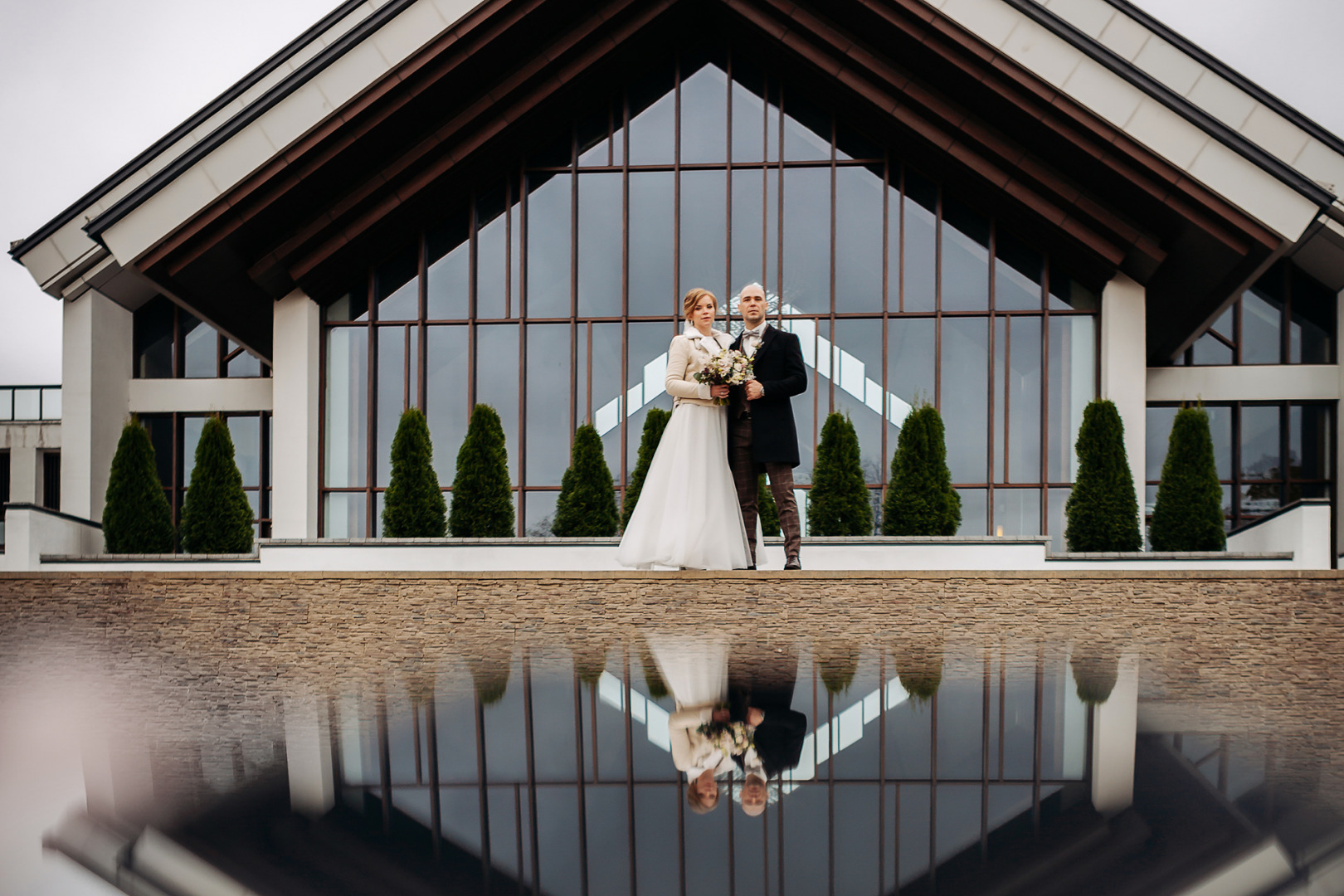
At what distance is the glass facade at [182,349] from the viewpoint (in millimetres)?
→ 18188

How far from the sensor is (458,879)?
70.4 inches

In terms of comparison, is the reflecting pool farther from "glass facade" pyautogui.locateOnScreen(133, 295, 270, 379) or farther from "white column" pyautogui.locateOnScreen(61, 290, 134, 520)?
"glass facade" pyautogui.locateOnScreen(133, 295, 270, 379)

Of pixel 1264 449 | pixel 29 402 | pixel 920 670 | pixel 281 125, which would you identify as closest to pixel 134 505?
pixel 281 125

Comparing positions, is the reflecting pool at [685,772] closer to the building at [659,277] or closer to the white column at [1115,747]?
the white column at [1115,747]

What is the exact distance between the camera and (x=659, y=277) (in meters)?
16.9

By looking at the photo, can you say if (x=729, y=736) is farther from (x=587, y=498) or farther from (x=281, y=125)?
(x=281, y=125)

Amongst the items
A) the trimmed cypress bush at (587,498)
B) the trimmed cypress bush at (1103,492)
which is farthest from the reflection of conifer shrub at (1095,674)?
the trimmed cypress bush at (587,498)

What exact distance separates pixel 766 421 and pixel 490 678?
4058 millimetres

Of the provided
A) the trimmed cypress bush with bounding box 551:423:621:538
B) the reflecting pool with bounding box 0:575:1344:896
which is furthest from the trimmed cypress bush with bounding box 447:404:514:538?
the reflecting pool with bounding box 0:575:1344:896

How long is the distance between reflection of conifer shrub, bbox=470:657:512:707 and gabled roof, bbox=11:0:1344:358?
37.2ft

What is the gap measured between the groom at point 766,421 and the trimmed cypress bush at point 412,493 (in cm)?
785

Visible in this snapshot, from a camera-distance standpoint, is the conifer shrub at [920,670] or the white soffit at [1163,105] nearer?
the conifer shrub at [920,670]

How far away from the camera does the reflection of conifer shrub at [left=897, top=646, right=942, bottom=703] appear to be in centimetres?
359

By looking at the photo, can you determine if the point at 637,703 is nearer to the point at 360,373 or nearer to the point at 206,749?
the point at 206,749
